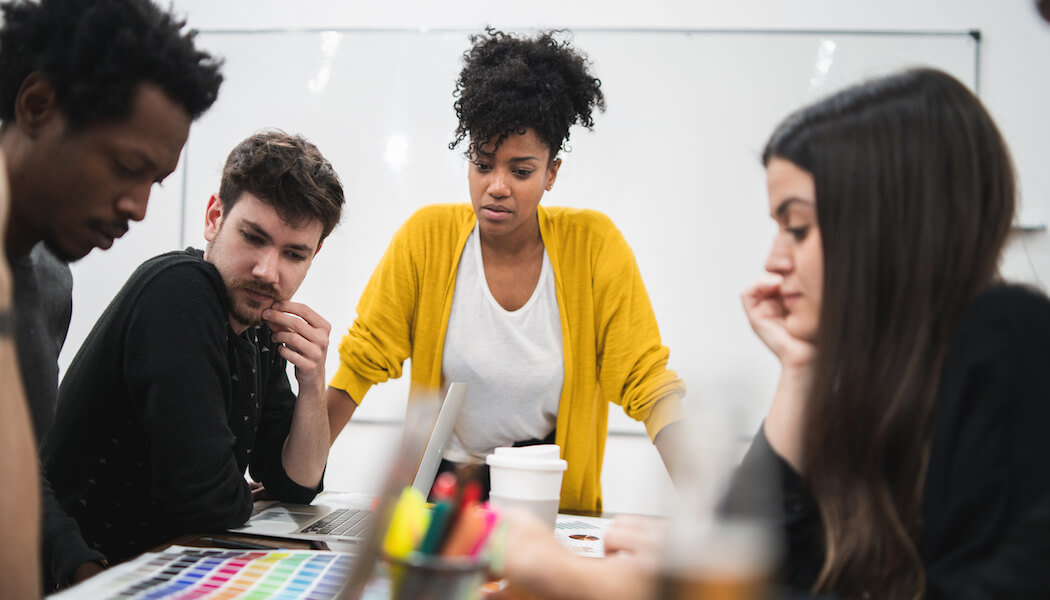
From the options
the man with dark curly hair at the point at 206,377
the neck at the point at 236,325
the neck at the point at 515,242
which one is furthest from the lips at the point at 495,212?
the neck at the point at 236,325

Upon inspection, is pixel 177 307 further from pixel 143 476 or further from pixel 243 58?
pixel 243 58

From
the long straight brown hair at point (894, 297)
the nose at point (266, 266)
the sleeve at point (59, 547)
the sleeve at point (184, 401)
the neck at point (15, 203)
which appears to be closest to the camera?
the long straight brown hair at point (894, 297)

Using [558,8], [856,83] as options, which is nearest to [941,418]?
[856,83]

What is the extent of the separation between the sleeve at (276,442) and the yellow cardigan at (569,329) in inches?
5.9

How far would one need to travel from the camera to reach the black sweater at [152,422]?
1.10 metres

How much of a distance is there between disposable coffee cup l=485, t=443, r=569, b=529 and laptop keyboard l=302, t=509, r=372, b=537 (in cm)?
23

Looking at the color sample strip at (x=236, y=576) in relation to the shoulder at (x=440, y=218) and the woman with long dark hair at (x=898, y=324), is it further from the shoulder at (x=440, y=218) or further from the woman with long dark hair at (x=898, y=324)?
the shoulder at (x=440, y=218)

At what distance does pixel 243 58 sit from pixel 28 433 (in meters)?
2.63

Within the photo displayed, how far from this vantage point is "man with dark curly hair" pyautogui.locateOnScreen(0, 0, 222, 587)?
2.81ft

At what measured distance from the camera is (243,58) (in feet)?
9.62

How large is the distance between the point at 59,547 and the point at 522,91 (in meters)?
1.28

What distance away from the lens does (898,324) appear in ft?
2.54

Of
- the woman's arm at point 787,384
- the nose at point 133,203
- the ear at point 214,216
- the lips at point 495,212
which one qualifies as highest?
the lips at point 495,212

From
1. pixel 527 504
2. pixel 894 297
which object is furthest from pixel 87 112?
pixel 894 297
